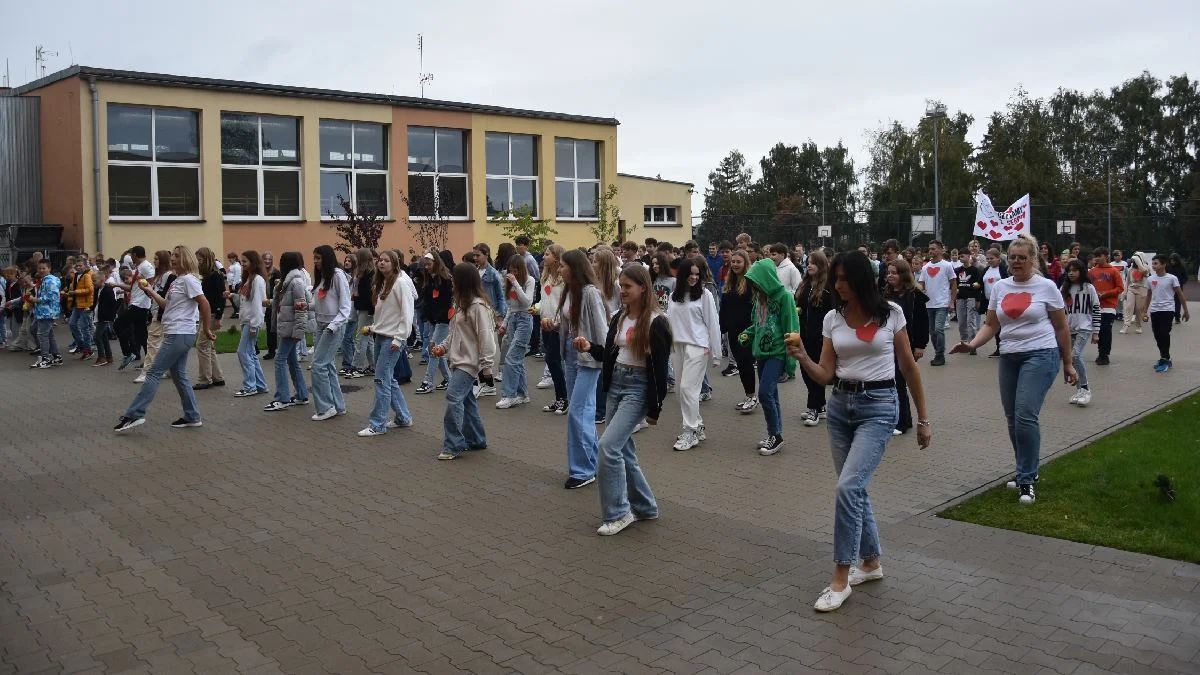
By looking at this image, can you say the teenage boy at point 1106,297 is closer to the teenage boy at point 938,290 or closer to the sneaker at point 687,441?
the teenage boy at point 938,290

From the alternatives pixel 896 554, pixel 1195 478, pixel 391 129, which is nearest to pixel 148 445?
pixel 896 554

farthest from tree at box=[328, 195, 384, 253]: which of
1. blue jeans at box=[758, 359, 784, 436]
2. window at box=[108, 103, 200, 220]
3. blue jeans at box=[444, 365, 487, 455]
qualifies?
blue jeans at box=[758, 359, 784, 436]

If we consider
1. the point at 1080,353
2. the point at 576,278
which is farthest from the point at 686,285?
the point at 1080,353

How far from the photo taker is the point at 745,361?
38.7 feet

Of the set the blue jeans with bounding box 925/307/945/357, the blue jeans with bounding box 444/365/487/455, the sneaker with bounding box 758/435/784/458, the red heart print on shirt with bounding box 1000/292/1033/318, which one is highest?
the red heart print on shirt with bounding box 1000/292/1033/318

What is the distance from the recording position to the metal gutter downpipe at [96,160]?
2731 centimetres

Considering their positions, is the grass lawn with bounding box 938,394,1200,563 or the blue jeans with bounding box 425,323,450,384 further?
the blue jeans with bounding box 425,323,450,384

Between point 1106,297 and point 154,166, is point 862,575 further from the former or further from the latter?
point 154,166

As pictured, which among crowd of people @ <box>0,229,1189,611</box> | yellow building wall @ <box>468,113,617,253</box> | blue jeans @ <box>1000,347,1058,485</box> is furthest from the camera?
yellow building wall @ <box>468,113,617,253</box>

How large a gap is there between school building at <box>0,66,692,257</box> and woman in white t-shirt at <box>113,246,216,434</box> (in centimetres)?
1813

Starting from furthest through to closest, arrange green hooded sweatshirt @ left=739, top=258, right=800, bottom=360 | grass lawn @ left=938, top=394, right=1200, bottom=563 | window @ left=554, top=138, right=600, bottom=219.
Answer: window @ left=554, top=138, right=600, bottom=219
green hooded sweatshirt @ left=739, top=258, right=800, bottom=360
grass lawn @ left=938, top=394, right=1200, bottom=563

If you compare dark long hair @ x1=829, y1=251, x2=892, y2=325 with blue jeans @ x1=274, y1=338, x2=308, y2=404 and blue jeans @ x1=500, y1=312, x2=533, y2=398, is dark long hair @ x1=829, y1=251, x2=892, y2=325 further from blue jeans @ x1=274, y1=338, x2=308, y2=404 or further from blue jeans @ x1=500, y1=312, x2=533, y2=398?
blue jeans @ x1=274, y1=338, x2=308, y2=404

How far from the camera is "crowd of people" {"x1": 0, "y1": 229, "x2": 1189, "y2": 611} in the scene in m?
5.97

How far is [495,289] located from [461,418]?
4164 millimetres
